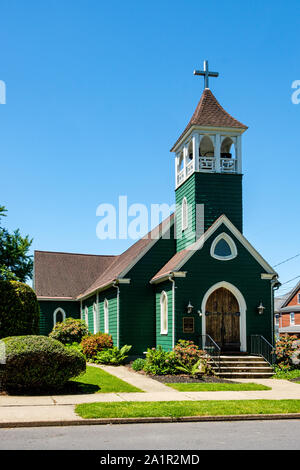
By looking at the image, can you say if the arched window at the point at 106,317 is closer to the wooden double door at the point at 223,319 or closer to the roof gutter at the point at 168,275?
the roof gutter at the point at 168,275

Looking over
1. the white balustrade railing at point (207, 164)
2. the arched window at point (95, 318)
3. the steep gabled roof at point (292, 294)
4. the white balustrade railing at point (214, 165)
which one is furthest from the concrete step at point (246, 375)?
the steep gabled roof at point (292, 294)

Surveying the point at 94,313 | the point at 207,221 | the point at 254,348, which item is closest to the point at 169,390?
the point at 254,348

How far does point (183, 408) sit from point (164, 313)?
11.6 metres

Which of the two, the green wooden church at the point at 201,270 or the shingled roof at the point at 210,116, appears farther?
the shingled roof at the point at 210,116

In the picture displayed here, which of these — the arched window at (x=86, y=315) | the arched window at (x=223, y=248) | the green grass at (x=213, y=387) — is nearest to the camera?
the green grass at (x=213, y=387)

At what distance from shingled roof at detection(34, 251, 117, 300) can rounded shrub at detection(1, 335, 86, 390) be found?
1963 centimetres

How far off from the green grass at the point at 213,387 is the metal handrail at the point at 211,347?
126 inches

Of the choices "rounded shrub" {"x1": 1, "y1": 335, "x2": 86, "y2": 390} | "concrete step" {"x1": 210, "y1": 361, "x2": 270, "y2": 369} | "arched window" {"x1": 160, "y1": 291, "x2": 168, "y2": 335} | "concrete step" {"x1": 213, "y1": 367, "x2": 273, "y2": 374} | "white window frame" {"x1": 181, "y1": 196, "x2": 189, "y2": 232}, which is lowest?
"concrete step" {"x1": 213, "y1": 367, "x2": 273, "y2": 374}

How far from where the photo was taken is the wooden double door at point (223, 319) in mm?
21781

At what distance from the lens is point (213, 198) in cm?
2331

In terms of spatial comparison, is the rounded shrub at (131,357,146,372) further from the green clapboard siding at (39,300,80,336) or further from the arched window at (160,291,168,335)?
the green clapboard siding at (39,300,80,336)

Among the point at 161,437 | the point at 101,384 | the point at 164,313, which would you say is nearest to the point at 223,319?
the point at 164,313

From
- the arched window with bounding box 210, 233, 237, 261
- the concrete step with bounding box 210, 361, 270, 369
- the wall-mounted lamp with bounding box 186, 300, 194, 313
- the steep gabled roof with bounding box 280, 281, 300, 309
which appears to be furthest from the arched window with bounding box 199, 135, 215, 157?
the steep gabled roof with bounding box 280, 281, 300, 309

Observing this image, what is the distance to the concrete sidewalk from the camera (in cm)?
1027
